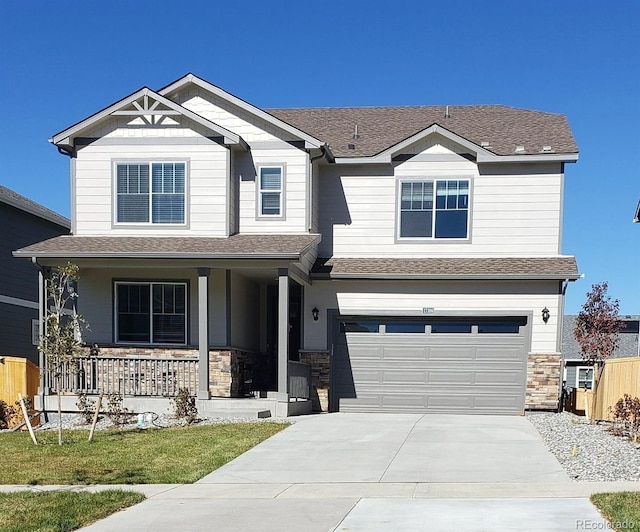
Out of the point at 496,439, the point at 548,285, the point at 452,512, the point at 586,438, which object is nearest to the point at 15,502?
the point at 452,512

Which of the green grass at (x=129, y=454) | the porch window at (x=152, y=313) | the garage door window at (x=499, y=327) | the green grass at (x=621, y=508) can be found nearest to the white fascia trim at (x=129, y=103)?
the porch window at (x=152, y=313)

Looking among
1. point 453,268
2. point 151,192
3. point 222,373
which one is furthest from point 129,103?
point 453,268

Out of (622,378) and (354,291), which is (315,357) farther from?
(622,378)

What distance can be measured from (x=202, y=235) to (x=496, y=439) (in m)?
7.91

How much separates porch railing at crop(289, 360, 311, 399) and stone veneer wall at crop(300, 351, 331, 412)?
21cm

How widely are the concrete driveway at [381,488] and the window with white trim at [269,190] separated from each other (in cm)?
553

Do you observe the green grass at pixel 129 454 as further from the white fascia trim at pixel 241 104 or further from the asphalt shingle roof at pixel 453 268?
the white fascia trim at pixel 241 104

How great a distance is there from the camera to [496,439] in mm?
11961

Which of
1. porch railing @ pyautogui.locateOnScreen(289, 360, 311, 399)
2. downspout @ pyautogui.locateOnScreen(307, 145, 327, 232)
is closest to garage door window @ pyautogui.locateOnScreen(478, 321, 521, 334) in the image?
porch railing @ pyautogui.locateOnScreen(289, 360, 311, 399)

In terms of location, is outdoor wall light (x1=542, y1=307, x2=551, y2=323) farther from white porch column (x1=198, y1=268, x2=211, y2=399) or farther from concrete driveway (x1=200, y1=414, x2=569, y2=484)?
white porch column (x1=198, y1=268, x2=211, y2=399)

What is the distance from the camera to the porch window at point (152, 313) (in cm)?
1633

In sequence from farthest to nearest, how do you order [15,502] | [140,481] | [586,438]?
[586,438]
[140,481]
[15,502]

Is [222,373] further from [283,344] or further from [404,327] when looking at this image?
[404,327]

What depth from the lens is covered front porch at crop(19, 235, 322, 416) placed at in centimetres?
1448
